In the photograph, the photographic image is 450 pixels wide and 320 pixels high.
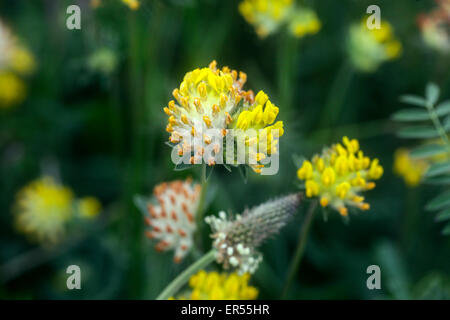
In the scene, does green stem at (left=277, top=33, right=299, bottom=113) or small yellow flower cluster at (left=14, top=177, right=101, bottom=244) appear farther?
small yellow flower cluster at (left=14, top=177, right=101, bottom=244)

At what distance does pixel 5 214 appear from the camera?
8.62 feet

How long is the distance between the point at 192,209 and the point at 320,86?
5.43 feet

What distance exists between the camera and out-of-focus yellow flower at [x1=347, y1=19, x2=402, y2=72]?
94.6 inches

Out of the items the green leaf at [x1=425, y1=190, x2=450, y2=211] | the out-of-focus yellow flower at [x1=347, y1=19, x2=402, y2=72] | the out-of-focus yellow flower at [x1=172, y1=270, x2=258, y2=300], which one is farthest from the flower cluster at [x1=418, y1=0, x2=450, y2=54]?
the out-of-focus yellow flower at [x1=172, y1=270, x2=258, y2=300]

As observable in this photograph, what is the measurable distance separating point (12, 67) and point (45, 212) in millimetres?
1058

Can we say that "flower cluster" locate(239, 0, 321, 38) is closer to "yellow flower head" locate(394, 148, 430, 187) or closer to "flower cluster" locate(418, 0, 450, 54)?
"flower cluster" locate(418, 0, 450, 54)

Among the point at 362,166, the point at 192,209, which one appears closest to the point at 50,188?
the point at 192,209

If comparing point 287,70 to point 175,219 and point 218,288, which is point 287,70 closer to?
point 175,219

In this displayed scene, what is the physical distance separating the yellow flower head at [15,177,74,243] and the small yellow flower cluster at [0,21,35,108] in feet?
2.36

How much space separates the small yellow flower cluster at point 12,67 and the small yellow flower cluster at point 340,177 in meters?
2.27

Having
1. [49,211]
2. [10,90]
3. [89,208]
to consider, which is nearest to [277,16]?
[89,208]

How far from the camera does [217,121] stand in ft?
4.01

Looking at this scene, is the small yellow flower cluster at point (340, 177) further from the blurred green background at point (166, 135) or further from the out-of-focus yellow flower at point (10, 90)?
the out-of-focus yellow flower at point (10, 90)
